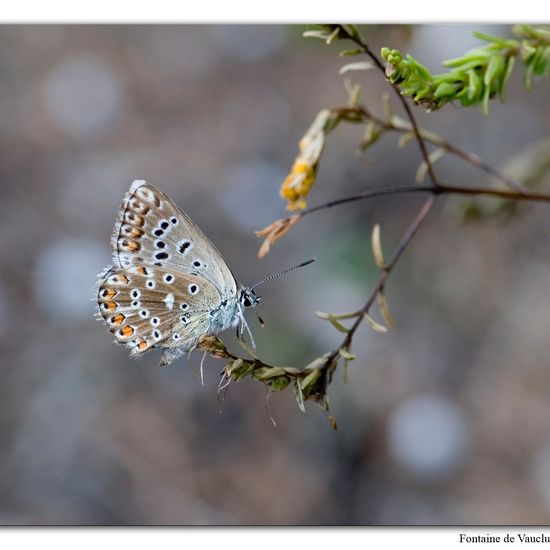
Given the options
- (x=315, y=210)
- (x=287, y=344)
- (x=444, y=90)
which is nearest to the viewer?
(x=444, y=90)

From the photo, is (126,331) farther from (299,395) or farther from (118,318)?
(299,395)

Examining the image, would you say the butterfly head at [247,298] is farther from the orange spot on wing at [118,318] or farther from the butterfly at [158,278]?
the orange spot on wing at [118,318]

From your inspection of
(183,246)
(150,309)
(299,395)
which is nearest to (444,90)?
(299,395)

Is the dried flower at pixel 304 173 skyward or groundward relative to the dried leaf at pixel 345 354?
skyward

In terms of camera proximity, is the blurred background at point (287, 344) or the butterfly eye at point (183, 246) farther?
the blurred background at point (287, 344)

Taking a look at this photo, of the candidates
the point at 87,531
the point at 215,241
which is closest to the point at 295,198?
the point at 87,531

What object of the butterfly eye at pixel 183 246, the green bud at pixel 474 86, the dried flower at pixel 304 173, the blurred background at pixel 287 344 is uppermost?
the green bud at pixel 474 86

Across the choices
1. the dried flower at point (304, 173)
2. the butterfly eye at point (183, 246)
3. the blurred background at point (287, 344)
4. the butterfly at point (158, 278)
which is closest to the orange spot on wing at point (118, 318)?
the butterfly at point (158, 278)

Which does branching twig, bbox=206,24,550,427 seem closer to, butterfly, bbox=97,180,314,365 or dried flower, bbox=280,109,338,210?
dried flower, bbox=280,109,338,210
